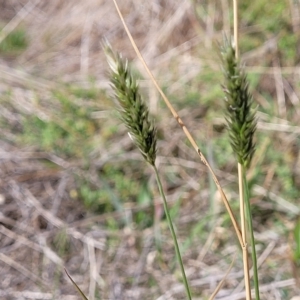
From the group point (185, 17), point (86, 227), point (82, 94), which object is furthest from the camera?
point (185, 17)

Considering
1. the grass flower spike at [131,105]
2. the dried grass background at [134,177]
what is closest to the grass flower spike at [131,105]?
the grass flower spike at [131,105]

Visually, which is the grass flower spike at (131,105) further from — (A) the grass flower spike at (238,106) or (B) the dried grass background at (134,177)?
(B) the dried grass background at (134,177)

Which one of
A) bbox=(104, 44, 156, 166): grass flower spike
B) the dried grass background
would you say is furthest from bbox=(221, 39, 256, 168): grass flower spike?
Result: the dried grass background

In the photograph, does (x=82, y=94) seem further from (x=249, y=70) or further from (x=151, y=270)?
(x=151, y=270)

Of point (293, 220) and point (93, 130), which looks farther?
point (93, 130)

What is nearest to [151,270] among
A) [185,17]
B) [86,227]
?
[86,227]

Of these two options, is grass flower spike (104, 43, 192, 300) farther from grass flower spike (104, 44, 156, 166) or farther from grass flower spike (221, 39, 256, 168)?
grass flower spike (221, 39, 256, 168)
